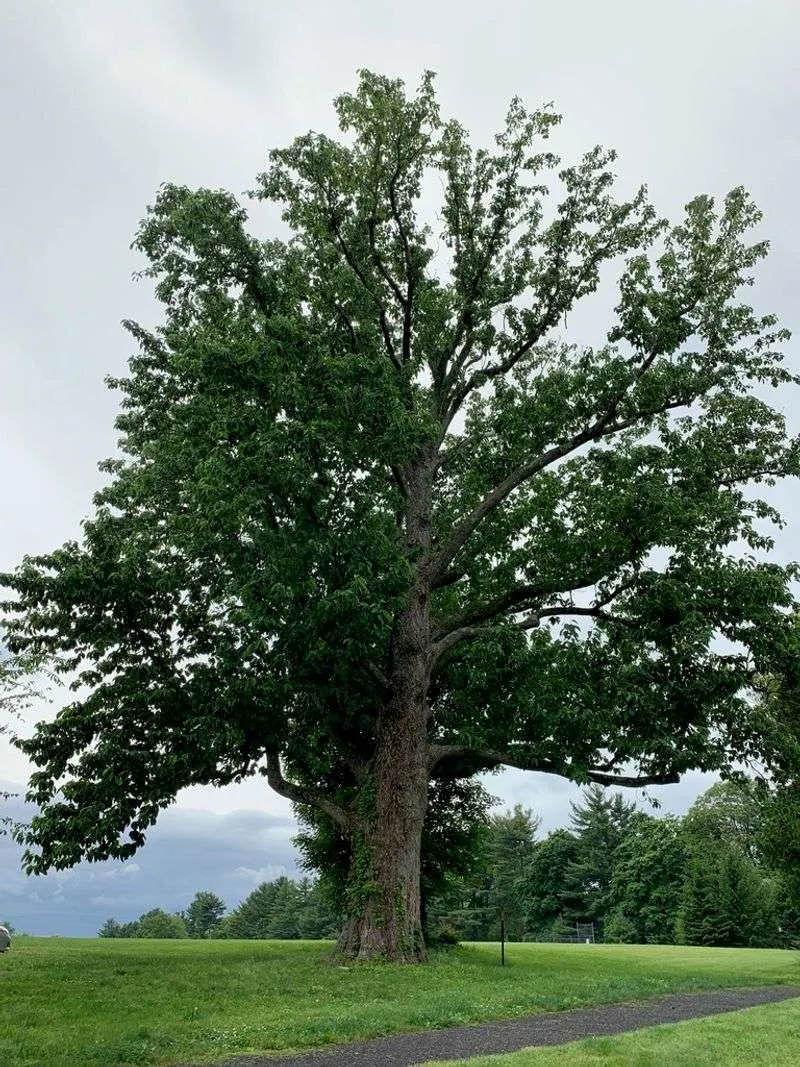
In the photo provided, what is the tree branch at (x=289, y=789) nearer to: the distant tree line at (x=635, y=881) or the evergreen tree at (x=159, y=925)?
the distant tree line at (x=635, y=881)

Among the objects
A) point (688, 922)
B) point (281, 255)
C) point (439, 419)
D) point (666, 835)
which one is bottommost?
point (688, 922)

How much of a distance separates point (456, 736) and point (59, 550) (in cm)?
1019

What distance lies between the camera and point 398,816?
17.3 m

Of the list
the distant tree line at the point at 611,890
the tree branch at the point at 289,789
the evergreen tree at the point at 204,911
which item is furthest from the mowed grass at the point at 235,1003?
the evergreen tree at the point at 204,911

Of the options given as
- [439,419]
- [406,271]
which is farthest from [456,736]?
[406,271]

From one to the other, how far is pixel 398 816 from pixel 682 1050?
32.8 feet

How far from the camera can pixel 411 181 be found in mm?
20172

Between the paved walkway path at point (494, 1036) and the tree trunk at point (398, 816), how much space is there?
523cm

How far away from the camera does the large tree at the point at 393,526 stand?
15.4 meters

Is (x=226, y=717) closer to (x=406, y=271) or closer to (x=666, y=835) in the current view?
(x=406, y=271)

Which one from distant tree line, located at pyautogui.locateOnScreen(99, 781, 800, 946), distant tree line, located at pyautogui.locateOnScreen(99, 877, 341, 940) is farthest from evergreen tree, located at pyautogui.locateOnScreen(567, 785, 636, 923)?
distant tree line, located at pyautogui.locateOnScreen(99, 877, 341, 940)

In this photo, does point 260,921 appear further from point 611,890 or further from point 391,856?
point 391,856

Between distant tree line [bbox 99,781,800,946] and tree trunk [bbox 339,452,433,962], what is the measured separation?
130 feet

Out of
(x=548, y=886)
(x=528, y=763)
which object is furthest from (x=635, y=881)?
(x=528, y=763)
